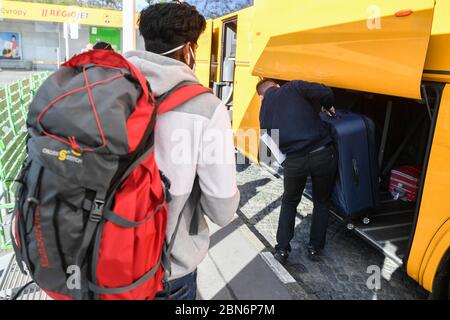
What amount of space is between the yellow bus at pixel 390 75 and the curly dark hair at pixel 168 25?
1.63 metres

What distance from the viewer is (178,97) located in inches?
51.8

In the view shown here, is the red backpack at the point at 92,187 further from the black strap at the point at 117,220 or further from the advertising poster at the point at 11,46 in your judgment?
the advertising poster at the point at 11,46

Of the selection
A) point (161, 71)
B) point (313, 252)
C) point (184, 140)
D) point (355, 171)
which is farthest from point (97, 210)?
point (355, 171)

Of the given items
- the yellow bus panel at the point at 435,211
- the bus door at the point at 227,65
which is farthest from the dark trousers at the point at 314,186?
the bus door at the point at 227,65

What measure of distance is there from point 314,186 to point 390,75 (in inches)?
44.2

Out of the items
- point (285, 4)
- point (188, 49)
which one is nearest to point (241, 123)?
point (285, 4)

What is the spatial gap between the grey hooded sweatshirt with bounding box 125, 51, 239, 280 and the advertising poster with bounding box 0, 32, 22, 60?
2554 cm

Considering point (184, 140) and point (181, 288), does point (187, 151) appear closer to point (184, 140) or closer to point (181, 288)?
point (184, 140)

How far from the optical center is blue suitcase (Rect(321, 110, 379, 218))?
338cm

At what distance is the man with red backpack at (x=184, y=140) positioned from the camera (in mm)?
1322

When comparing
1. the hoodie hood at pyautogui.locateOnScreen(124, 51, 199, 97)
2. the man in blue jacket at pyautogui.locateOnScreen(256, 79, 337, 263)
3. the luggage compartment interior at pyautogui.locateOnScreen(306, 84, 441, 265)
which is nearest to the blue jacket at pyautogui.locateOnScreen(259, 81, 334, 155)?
the man in blue jacket at pyautogui.locateOnScreen(256, 79, 337, 263)

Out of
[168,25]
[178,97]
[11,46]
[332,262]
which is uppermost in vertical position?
[11,46]

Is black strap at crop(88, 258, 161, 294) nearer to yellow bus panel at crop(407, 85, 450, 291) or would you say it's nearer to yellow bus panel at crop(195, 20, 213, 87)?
yellow bus panel at crop(407, 85, 450, 291)

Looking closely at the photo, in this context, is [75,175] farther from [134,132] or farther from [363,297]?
[363,297]
